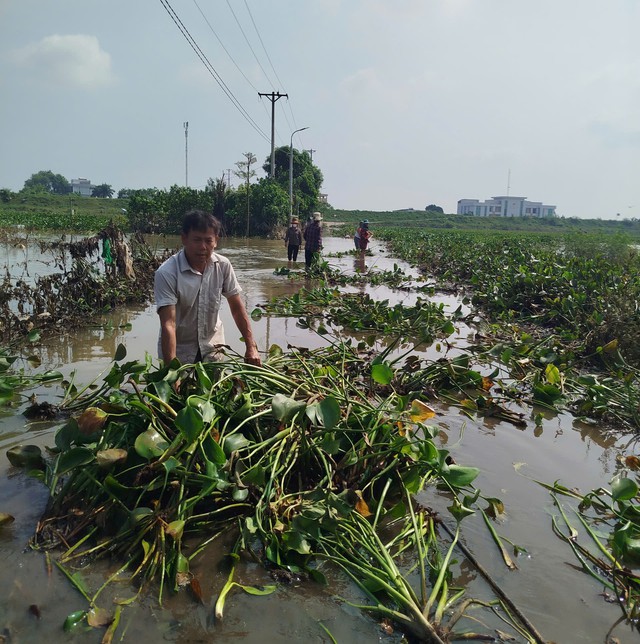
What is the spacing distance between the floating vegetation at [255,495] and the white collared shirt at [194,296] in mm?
476

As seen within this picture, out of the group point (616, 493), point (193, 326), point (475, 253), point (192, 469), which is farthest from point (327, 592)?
point (475, 253)

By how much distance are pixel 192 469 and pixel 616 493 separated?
193 cm

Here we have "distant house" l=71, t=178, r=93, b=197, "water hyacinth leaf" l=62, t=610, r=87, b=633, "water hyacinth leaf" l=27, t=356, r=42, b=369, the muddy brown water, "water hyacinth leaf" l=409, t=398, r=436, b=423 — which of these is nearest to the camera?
"water hyacinth leaf" l=62, t=610, r=87, b=633

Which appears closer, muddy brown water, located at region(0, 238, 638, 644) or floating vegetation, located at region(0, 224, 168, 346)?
muddy brown water, located at region(0, 238, 638, 644)

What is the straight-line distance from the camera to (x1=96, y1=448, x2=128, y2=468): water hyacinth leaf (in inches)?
87.9

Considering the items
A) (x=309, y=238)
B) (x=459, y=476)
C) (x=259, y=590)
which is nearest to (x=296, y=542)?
(x=259, y=590)

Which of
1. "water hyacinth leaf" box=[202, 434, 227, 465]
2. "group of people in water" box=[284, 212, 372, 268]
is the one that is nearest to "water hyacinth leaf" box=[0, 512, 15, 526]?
"water hyacinth leaf" box=[202, 434, 227, 465]

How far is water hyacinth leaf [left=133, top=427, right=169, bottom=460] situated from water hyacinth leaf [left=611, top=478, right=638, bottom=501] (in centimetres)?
205

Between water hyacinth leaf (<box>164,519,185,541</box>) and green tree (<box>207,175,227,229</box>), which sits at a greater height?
green tree (<box>207,175,227,229</box>)

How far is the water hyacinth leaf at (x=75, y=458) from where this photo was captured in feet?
7.57

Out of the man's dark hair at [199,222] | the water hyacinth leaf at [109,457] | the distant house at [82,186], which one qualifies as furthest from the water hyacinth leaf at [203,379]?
the distant house at [82,186]

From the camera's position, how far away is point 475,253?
16.5 meters

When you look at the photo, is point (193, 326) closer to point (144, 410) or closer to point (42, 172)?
point (144, 410)

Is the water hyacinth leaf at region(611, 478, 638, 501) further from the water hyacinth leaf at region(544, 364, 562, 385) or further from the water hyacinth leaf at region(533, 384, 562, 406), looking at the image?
the water hyacinth leaf at region(544, 364, 562, 385)
